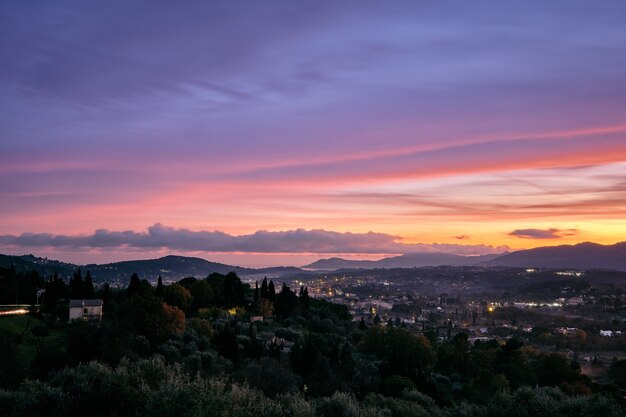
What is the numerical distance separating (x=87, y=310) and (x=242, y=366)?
29.6 meters

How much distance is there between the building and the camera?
253 feet

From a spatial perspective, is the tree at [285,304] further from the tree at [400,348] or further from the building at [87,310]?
the building at [87,310]

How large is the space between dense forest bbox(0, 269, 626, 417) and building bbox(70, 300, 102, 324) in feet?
7.25

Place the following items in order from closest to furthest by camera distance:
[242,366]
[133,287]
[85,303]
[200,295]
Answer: [242,366] < [85,303] < [133,287] < [200,295]

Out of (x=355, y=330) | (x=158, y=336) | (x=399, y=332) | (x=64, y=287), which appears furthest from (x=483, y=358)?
(x=64, y=287)

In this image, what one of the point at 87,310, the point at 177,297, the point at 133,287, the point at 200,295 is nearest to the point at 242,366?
the point at 87,310

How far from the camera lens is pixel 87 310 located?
78.4 meters

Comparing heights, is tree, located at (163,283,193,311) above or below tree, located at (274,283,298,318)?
above

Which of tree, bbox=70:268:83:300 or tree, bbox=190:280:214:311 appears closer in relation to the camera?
tree, bbox=70:268:83:300

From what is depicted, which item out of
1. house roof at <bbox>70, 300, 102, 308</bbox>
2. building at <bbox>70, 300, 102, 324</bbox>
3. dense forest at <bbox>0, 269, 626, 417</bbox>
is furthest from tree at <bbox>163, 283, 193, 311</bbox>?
building at <bbox>70, 300, 102, 324</bbox>

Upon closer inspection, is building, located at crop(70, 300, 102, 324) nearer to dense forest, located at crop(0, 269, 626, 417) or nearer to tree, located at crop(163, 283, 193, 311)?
dense forest, located at crop(0, 269, 626, 417)

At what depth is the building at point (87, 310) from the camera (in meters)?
77.1

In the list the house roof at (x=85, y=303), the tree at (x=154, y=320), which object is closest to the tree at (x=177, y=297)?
the house roof at (x=85, y=303)

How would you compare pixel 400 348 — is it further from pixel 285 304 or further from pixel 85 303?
pixel 85 303
